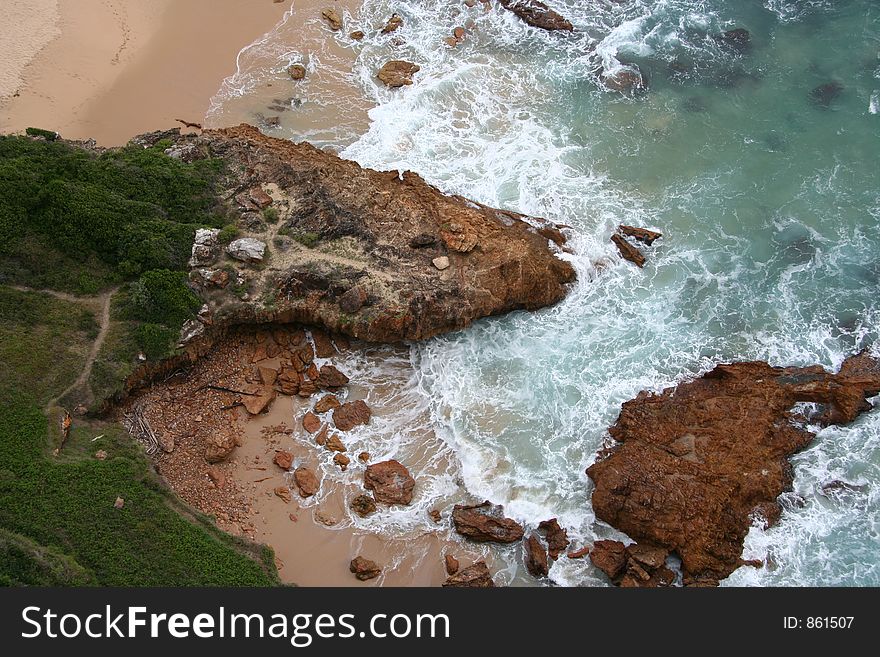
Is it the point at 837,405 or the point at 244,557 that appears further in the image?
the point at 837,405

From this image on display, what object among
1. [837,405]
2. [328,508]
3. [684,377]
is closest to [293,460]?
[328,508]

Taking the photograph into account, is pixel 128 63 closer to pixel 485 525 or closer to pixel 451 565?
pixel 485 525

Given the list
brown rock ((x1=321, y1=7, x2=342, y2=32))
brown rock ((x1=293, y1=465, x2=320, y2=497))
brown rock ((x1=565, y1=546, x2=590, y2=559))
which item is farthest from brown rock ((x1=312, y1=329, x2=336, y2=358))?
brown rock ((x1=321, y1=7, x2=342, y2=32))

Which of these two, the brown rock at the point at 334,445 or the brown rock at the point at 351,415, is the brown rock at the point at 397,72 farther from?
the brown rock at the point at 334,445

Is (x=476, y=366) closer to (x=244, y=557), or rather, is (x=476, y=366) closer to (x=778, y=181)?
(x=244, y=557)

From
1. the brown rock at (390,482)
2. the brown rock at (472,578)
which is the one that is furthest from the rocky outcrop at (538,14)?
the brown rock at (472,578)

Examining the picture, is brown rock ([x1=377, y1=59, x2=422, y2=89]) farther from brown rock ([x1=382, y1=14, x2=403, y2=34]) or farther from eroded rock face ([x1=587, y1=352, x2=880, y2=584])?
eroded rock face ([x1=587, y1=352, x2=880, y2=584])

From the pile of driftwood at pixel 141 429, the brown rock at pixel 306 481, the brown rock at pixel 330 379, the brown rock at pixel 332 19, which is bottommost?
the brown rock at pixel 306 481
